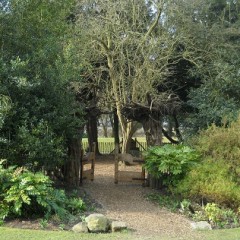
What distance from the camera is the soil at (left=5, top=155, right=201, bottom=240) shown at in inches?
350

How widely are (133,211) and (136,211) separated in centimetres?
9

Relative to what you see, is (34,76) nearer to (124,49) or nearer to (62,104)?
(62,104)

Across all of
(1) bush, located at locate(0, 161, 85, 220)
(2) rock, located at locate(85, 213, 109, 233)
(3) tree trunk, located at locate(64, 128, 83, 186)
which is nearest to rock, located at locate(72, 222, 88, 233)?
(2) rock, located at locate(85, 213, 109, 233)

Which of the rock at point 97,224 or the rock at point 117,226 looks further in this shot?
the rock at point 117,226

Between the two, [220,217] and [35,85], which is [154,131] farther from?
[35,85]

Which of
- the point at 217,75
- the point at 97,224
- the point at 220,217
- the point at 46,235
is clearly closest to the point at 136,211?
the point at 220,217

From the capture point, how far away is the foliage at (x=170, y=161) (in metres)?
12.0

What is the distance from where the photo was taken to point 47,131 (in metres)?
10.6

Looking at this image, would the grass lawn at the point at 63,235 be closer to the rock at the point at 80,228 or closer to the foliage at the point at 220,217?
the rock at the point at 80,228

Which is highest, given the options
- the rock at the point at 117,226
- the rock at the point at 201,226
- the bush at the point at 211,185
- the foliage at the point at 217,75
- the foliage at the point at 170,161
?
the foliage at the point at 217,75

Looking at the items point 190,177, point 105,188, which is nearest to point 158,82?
point 105,188

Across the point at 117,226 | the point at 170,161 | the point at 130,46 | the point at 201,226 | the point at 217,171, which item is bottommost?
the point at 201,226

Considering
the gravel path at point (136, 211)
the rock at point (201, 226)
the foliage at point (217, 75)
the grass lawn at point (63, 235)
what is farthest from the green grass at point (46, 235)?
the foliage at point (217, 75)

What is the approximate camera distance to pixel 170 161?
39.7 ft
